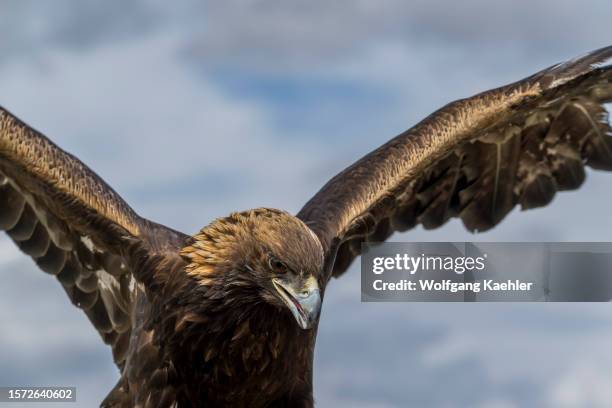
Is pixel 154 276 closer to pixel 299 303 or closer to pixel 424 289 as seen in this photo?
pixel 299 303

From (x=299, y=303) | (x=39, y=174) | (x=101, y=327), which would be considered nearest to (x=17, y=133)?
(x=39, y=174)

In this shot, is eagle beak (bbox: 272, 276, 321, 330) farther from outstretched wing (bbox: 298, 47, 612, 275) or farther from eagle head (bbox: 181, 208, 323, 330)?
outstretched wing (bbox: 298, 47, 612, 275)

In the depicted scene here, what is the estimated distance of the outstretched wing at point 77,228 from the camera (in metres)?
9.82

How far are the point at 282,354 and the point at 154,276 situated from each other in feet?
3.64

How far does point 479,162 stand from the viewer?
39.4 feet

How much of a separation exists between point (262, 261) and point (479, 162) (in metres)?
4.26

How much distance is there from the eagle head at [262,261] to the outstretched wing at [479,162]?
1539 millimetres

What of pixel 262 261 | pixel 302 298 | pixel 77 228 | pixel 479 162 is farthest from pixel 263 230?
pixel 479 162

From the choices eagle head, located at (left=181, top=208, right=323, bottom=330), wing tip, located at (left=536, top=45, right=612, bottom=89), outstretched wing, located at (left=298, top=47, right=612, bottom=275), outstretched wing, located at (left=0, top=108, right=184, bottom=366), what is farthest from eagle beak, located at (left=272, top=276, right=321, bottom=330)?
wing tip, located at (left=536, top=45, right=612, bottom=89)

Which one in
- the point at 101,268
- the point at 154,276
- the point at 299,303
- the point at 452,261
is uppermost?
the point at 452,261

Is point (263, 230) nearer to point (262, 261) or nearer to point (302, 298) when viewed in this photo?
→ point (262, 261)

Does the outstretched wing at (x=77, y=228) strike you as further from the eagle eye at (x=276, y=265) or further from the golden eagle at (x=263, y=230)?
the eagle eye at (x=276, y=265)

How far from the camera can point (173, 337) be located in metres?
8.95

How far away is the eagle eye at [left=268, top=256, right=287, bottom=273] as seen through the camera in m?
8.15
